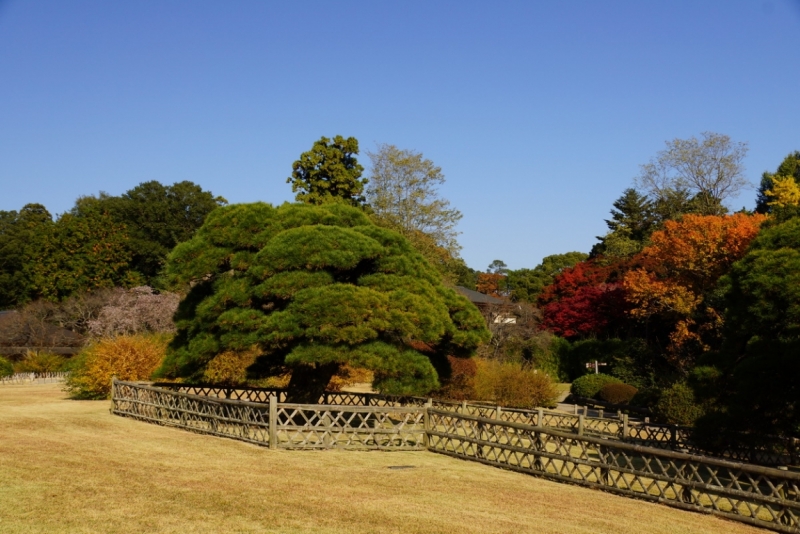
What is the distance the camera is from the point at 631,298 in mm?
39938

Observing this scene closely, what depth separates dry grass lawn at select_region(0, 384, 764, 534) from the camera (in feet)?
31.7

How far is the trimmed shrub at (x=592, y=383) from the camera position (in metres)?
39.2

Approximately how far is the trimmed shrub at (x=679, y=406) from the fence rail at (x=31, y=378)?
29871 mm

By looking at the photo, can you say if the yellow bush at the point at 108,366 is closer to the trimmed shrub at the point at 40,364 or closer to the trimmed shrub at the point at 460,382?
the trimmed shrub at the point at 460,382

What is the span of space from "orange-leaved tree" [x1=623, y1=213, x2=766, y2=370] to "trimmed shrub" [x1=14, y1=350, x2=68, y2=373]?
33.6 meters

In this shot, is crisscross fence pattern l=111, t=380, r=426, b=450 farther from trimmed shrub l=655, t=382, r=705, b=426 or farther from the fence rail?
the fence rail

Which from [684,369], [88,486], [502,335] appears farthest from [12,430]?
[502,335]

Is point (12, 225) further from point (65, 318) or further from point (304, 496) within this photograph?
point (304, 496)

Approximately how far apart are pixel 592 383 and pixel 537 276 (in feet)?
107

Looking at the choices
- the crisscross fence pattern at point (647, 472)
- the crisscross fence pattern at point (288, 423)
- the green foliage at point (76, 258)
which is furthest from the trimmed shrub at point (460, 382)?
the green foliage at point (76, 258)

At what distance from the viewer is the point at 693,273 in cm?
3759

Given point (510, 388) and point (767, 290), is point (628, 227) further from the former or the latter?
point (767, 290)

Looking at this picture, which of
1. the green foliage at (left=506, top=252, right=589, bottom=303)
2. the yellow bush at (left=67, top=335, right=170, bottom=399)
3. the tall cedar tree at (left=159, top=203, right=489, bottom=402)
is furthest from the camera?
the green foliage at (left=506, top=252, right=589, bottom=303)

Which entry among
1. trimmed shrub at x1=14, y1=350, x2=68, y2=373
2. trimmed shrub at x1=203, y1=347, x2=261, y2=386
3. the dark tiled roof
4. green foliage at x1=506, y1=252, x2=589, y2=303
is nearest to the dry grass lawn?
trimmed shrub at x1=203, y1=347, x2=261, y2=386
